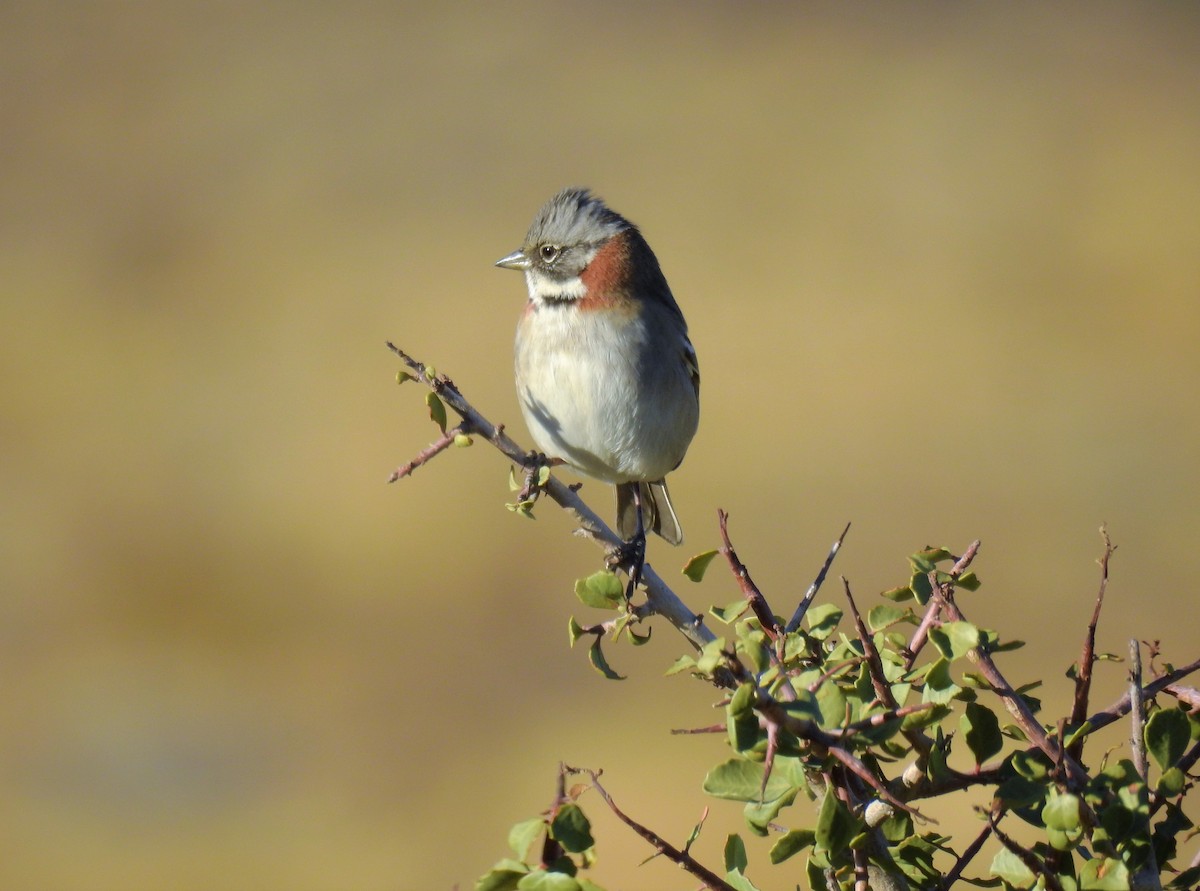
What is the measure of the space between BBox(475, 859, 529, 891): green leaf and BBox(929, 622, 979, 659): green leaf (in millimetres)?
584

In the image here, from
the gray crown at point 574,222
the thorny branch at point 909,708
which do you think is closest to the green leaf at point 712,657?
the thorny branch at point 909,708

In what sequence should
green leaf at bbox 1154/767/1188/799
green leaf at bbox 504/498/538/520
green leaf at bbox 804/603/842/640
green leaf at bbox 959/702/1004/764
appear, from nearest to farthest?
green leaf at bbox 1154/767/1188/799, green leaf at bbox 959/702/1004/764, green leaf at bbox 804/603/842/640, green leaf at bbox 504/498/538/520

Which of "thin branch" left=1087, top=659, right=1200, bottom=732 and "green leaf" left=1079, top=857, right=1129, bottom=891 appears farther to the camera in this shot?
"thin branch" left=1087, top=659, right=1200, bottom=732

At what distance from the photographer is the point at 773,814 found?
147 cm

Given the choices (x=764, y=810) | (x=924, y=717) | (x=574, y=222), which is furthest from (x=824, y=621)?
(x=574, y=222)

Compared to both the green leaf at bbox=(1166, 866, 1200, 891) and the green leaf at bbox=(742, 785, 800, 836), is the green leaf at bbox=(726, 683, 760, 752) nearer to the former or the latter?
the green leaf at bbox=(742, 785, 800, 836)

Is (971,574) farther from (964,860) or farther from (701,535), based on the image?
(701,535)

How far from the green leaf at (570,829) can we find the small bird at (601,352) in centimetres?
262

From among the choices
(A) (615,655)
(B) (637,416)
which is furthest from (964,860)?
(A) (615,655)

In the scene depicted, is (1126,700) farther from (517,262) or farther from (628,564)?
(517,262)

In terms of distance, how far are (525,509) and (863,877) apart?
2.73 feet

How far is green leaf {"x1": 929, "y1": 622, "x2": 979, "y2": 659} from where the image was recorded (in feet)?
4.78

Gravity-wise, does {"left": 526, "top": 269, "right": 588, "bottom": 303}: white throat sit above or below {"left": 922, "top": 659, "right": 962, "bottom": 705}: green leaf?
above

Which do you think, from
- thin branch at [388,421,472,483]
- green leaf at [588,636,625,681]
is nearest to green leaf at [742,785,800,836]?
green leaf at [588,636,625,681]
